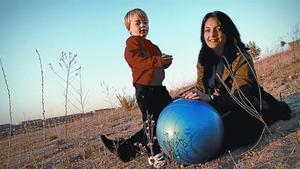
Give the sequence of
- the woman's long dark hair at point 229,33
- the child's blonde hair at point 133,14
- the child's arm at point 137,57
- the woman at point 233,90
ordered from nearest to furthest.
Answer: the woman at point 233,90
the woman's long dark hair at point 229,33
the child's arm at point 137,57
the child's blonde hair at point 133,14

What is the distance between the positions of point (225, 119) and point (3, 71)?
93.8 inches

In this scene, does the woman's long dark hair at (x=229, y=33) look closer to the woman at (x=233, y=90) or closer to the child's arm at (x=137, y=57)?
the woman at (x=233, y=90)

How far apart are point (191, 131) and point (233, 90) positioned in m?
0.83

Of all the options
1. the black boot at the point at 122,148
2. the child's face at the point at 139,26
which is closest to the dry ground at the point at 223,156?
the black boot at the point at 122,148

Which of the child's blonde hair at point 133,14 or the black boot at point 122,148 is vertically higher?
the child's blonde hair at point 133,14

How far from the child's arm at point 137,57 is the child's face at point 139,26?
10 cm

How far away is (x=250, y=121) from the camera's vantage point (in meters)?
4.54

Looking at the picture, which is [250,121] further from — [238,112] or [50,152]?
[50,152]

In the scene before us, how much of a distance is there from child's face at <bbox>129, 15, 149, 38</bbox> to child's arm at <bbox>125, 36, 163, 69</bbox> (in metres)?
0.10

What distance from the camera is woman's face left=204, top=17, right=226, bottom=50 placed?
468 cm

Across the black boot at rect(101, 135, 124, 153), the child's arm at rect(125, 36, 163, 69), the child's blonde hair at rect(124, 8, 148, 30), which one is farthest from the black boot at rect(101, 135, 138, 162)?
the child's blonde hair at rect(124, 8, 148, 30)

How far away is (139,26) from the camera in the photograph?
16.6ft

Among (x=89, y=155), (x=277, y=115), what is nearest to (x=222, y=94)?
(x=277, y=115)

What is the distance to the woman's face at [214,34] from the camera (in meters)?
4.68
